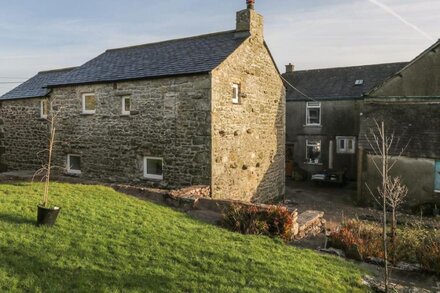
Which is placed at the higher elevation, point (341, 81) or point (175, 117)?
point (341, 81)

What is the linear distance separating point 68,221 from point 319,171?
20008mm

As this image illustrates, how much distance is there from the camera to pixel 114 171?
15609 millimetres

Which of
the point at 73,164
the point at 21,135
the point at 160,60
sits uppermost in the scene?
the point at 160,60

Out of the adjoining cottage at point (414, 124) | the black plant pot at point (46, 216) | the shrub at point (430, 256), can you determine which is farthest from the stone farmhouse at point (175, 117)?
the shrub at point (430, 256)

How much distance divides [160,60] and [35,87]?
28.6ft

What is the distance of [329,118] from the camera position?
25031mm

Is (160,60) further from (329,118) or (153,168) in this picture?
(329,118)

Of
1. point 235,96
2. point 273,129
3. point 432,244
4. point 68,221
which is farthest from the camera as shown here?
point 273,129

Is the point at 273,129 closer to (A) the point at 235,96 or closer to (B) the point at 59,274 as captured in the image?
(A) the point at 235,96

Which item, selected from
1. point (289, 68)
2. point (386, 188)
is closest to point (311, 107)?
point (289, 68)

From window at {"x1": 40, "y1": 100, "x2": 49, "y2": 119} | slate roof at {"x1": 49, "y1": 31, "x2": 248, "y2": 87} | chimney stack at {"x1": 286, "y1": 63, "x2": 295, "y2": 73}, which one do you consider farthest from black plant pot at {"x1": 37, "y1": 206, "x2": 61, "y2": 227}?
chimney stack at {"x1": 286, "y1": 63, "x2": 295, "y2": 73}

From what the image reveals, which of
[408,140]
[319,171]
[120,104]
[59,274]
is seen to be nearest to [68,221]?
[59,274]

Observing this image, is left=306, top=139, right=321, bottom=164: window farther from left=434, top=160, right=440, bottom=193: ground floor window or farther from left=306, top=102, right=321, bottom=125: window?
left=434, top=160, right=440, bottom=193: ground floor window

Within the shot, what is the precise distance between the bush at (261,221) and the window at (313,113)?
17.1m
